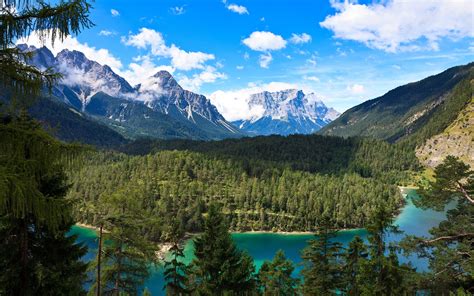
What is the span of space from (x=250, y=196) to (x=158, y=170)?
5668cm

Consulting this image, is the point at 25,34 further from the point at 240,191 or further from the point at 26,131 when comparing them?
the point at 240,191

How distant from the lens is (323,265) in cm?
3184

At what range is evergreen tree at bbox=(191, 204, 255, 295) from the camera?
28031mm

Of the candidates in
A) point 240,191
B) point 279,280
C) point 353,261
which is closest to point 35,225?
point 353,261

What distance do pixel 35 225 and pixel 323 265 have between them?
26.2m

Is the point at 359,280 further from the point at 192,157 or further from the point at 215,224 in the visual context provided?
the point at 192,157

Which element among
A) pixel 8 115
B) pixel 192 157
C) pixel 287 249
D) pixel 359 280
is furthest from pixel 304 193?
pixel 8 115

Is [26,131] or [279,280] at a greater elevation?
[26,131]

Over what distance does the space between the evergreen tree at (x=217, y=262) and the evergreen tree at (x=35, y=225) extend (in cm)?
1307

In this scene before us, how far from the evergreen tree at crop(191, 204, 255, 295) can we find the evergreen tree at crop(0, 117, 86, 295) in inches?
514

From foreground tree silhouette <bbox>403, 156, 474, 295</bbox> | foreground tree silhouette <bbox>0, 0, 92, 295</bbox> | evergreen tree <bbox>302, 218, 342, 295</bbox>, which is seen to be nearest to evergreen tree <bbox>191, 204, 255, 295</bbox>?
evergreen tree <bbox>302, 218, 342, 295</bbox>

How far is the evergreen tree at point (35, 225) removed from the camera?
670 centimetres

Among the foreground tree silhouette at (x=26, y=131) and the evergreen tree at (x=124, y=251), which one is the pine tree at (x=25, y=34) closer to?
the foreground tree silhouette at (x=26, y=131)

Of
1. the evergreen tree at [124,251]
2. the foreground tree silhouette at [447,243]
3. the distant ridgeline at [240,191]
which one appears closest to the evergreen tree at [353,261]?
the foreground tree silhouette at [447,243]
